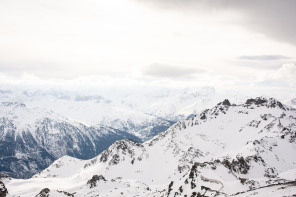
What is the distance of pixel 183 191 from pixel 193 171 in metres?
14.8

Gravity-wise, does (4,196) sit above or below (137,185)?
above

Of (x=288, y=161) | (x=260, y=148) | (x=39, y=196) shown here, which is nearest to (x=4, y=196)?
(x=39, y=196)

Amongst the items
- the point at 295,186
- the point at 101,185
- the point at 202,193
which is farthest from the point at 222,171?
the point at 101,185

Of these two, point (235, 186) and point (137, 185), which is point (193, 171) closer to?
point (235, 186)

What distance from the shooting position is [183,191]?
3743 inches

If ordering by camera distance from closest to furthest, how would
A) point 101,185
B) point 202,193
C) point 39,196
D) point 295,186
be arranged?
1. point 295,186
2. point 202,193
3. point 39,196
4. point 101,185

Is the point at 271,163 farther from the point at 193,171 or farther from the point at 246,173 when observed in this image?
the point at 193,171

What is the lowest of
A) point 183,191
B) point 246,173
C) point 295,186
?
point 246,173

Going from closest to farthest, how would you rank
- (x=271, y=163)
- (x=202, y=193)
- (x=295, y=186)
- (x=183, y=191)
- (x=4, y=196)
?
1. (x=295, y=186)
2. (x=202, y=193)
3. (x=183, y=191)
4. (x=4, y=196)
5. (x=271, y=163)

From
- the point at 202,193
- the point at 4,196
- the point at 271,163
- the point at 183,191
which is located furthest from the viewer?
the point at 271,163

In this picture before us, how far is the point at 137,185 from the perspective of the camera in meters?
172

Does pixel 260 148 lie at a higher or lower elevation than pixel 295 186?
lower

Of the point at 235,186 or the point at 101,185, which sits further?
the point at 101,185

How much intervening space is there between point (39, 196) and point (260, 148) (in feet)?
554
